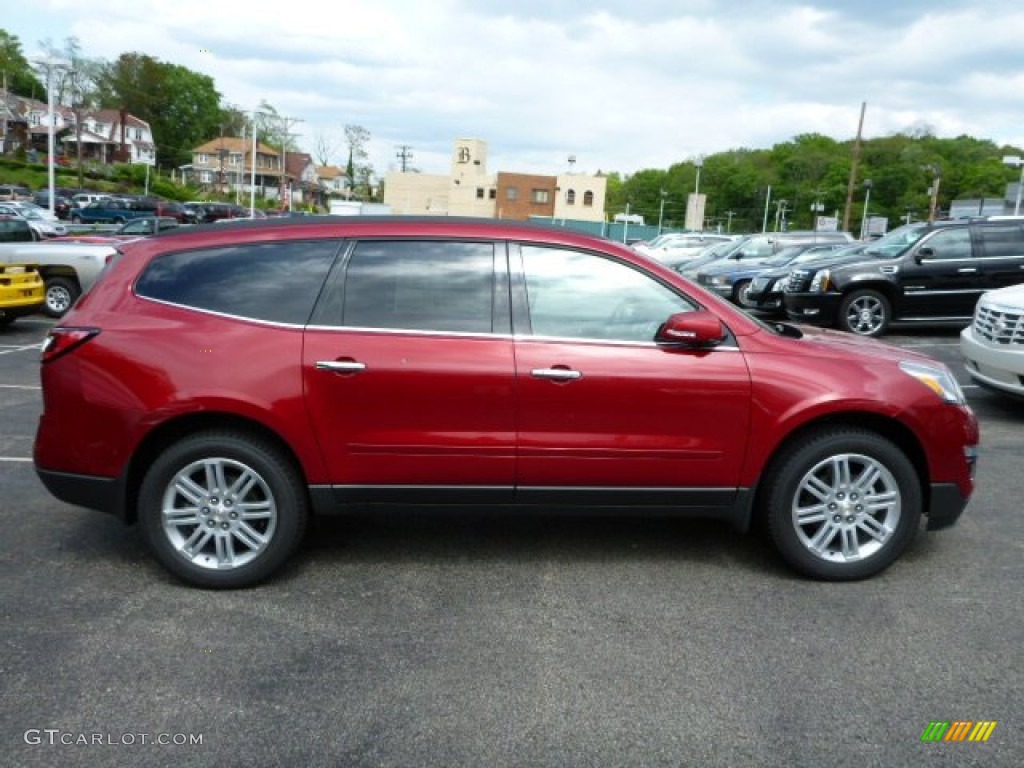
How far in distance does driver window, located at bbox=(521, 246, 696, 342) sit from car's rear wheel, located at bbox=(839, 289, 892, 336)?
31.7 ft

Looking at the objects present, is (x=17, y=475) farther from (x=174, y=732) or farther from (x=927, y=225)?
(x=927, y=225)

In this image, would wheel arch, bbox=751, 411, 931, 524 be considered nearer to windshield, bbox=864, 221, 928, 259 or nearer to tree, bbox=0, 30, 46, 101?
windshield, bbox=864, 221, 928, 259

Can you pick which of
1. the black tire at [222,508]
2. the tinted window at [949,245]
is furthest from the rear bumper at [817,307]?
the black tire at [222,508]

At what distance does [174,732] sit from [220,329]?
5.95 feet

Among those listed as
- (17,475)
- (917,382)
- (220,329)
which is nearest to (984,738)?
(917,382)

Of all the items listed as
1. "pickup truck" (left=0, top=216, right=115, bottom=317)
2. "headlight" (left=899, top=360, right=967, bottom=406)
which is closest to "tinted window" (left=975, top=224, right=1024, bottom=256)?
"headlight" (left=899, top=360, right=967, bottom=406)

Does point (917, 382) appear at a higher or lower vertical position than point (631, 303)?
lower

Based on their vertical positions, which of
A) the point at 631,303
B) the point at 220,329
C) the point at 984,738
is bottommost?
the point at 984,738

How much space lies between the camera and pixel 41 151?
97750mm

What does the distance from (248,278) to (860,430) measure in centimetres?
305

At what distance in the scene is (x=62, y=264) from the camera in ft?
45.6

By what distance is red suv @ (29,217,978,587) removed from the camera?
12.9 feet

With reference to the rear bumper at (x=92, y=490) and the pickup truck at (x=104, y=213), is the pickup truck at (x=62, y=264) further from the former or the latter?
the pickup truck at (x=104, y=213)

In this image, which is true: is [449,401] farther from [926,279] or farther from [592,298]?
[926,279]
